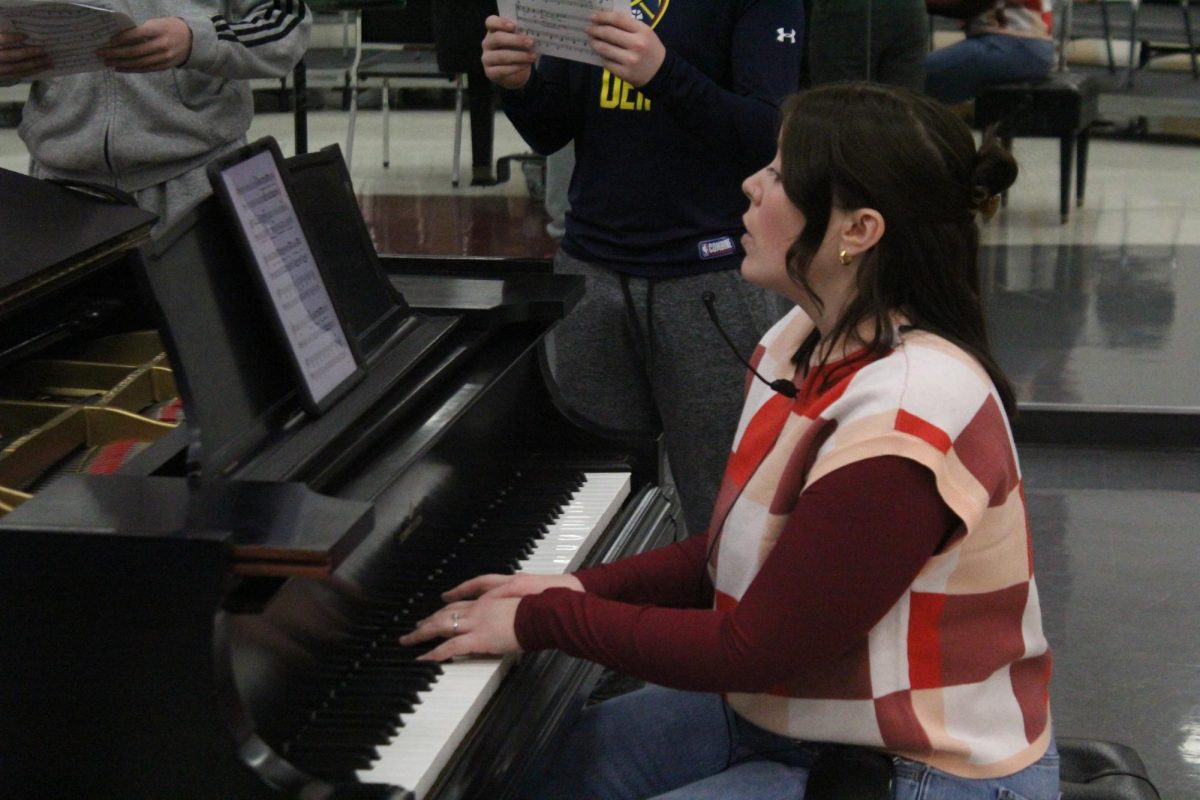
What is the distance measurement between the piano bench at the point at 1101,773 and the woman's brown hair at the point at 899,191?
48 centimetres

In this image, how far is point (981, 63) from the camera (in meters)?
4.43

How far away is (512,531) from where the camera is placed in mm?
1886

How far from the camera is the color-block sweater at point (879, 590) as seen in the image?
1.36 metres

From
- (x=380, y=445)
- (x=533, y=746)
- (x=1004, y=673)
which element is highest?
(x=380, y=445)

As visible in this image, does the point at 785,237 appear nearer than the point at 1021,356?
Yes

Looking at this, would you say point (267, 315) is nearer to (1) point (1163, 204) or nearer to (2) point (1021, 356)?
(2) point (1021, 356)

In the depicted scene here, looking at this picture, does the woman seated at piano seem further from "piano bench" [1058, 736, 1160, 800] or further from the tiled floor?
the tiled floor

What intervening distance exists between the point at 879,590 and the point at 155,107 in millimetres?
1781

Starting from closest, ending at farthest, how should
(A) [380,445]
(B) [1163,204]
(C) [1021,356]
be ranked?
1. (A) [380,445]
2. (C) [1021,356]
3. (B) [1163,204]

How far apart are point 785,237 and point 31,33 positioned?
4.32ft

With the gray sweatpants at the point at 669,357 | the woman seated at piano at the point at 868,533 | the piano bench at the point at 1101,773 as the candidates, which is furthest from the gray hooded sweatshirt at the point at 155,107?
the piano bench at the point at 1101,773

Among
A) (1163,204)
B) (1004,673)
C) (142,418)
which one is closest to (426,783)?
(1004,673)

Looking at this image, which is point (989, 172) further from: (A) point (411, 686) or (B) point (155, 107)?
(B) point (155, 107)

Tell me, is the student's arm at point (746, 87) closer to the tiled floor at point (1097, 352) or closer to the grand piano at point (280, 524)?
the grand piano at point (280, 524)
